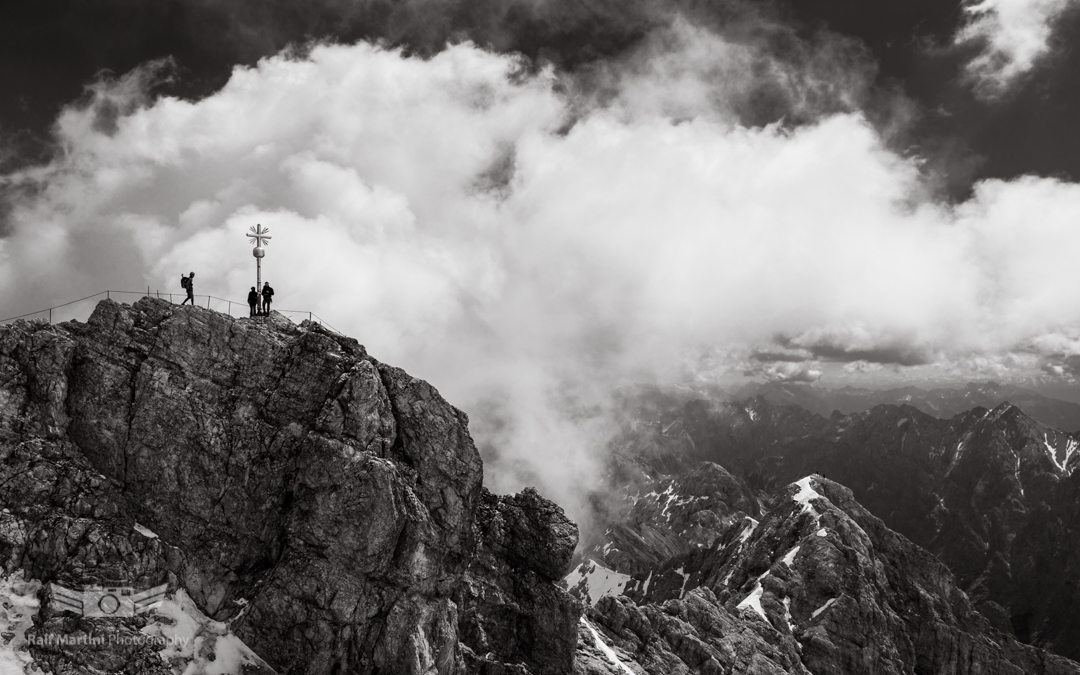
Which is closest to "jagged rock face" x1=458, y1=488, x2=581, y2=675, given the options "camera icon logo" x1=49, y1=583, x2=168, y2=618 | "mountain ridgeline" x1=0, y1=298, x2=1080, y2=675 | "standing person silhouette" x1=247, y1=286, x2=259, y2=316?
"mountain ridgeline" x1=0, y1=298, x2=1080, y2=675

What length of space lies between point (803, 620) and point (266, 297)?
140553 mm

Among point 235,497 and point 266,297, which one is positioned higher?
point 266,297

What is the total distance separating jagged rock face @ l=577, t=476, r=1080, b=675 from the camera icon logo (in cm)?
5060

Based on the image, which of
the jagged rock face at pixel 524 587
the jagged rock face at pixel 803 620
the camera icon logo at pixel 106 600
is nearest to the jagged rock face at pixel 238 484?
the camera icon logo at pixel 106 600

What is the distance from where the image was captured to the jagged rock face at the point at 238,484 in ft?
192

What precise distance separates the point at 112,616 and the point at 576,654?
177 feet

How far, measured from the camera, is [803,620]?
15612 centimetres

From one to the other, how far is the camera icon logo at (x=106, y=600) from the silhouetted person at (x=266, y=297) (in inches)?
1128

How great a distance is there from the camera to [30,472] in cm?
5703

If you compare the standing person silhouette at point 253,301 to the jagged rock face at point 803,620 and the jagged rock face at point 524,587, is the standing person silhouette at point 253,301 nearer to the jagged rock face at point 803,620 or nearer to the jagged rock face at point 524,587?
the jagged rock face at point 524,587

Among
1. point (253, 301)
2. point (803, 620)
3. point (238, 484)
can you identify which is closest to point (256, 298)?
point (253, 301)

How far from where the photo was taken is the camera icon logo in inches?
2128

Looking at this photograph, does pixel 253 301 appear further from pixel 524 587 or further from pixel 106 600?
pixel 524 587

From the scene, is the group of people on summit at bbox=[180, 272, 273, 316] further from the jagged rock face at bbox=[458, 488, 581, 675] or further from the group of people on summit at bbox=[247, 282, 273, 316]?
the jagged rock face at bbox=[458, 488, 581, 675]
